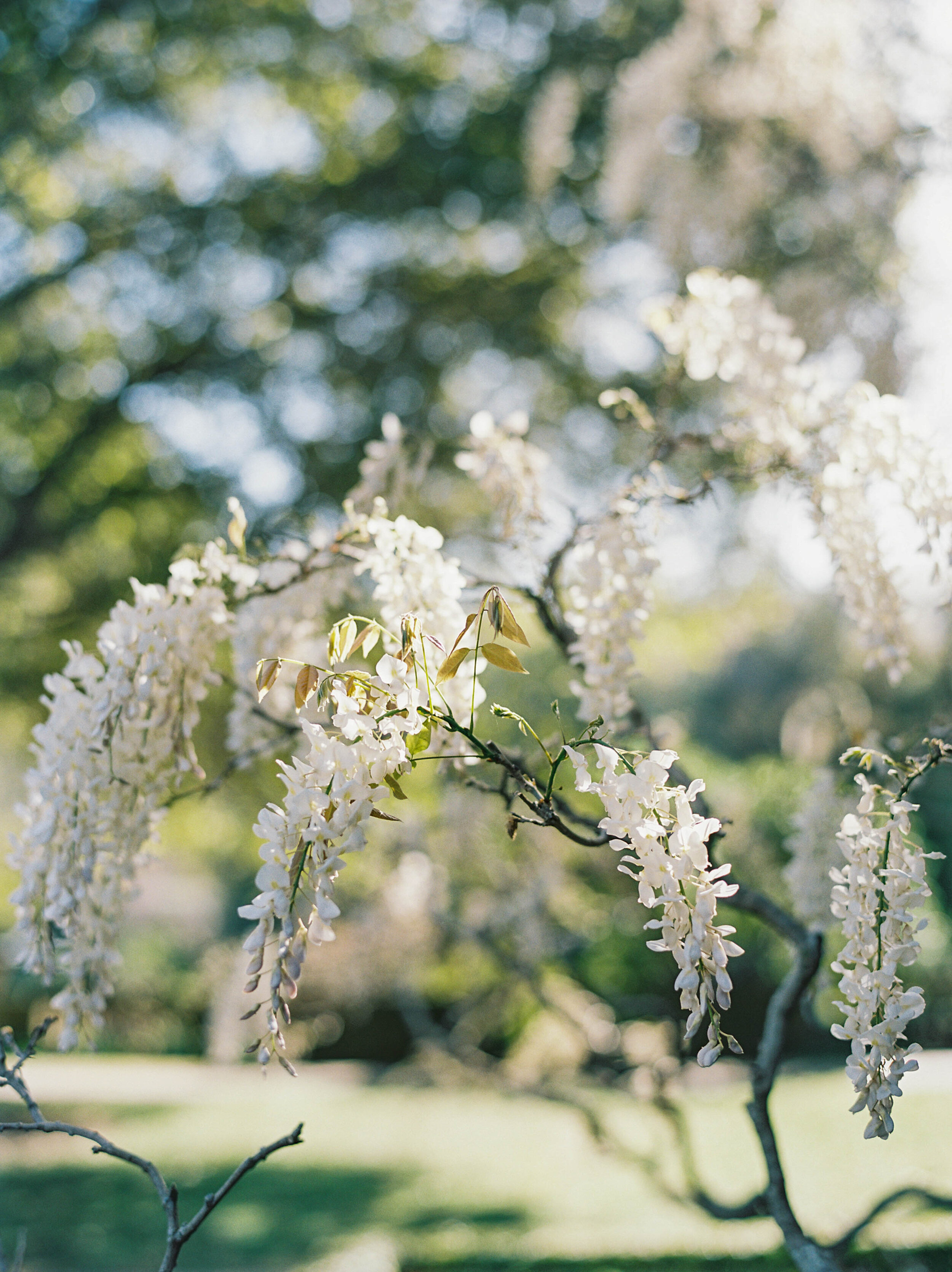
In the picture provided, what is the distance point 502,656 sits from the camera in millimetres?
1216

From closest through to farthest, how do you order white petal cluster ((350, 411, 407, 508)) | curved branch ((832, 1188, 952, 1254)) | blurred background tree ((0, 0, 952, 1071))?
curved branch ((832, 1188, 952, 1254)) → white petal cluster ((350, 411, 407, 508)) → blurred background tree ((0, 0, 952, 1071))

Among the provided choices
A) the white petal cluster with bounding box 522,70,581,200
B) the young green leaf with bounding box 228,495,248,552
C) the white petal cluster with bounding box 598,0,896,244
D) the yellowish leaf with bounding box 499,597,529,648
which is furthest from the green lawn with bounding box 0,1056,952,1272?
the white petal cluster with bounding box 522,70,581,200

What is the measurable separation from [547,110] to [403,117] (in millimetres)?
1507

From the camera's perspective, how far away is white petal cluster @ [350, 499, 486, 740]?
1.52 metres

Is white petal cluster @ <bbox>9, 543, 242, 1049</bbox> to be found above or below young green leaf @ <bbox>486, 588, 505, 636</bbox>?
below

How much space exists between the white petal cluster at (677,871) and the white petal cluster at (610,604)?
575mm

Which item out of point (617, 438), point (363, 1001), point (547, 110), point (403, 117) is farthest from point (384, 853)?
point (403, 117)

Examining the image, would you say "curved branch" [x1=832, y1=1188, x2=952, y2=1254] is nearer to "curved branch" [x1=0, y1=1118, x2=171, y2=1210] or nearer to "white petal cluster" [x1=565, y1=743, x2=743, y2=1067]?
"white petal cluster" [x1=565, y1=743, x2=743, y2=1067]

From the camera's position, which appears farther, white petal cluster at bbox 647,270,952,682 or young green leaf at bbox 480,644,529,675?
white petal cluster at bbox 647,270,952,682

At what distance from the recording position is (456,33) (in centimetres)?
585

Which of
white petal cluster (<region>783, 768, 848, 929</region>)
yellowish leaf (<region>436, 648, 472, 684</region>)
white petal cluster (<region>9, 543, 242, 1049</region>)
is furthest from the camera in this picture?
white petal cluster (<region>783, 768, 848, 929</region>)

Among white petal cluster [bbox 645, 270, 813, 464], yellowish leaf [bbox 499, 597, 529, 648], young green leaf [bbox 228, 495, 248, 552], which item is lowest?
yellowish leaf [bbox 499, 597, 529, 648]

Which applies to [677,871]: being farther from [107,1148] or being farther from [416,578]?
[107,1148]

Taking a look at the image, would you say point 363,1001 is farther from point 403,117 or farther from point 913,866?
point 913,866
